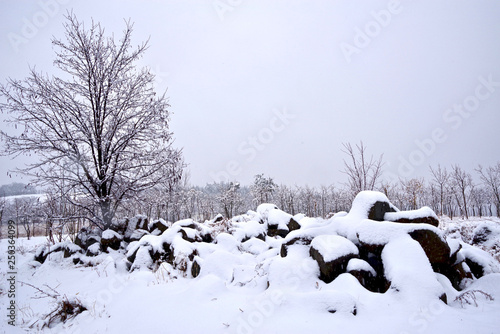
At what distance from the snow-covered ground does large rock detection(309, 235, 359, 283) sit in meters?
0.02

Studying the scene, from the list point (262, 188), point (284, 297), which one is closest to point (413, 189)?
point (262, 188)

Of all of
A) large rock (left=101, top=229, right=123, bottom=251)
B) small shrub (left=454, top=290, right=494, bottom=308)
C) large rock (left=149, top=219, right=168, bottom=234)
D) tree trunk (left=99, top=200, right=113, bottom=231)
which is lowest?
small shrub (left=454, top=290, right=494, bottom=308)

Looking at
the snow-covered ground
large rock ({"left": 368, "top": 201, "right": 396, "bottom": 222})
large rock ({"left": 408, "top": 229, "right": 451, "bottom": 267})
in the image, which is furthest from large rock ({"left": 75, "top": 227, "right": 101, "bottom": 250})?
large rock ({"left": 408, "top": 229, "right": 451, "bottom": 267})

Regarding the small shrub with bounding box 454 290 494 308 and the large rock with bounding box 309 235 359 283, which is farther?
the large rock with bounding box 309 235 359 283

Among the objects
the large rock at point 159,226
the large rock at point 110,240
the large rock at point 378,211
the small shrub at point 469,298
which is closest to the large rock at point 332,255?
the large rock at point 378,211

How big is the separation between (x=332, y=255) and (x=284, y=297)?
1.22m

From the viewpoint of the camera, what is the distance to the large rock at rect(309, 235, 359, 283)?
13.7ft

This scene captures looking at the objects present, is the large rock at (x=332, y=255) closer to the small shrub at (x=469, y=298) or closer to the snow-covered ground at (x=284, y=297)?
the snow-covered ground at (x=284, y=297)

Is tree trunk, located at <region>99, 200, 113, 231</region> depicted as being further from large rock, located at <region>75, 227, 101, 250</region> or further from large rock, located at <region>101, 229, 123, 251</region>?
large rock, located at <region>101, 229, 123, 251</region>

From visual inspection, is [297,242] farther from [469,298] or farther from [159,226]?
[159,226]

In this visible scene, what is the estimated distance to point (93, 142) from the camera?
27.2 ft

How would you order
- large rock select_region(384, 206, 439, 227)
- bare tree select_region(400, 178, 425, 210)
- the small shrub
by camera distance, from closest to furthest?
the small shrub
large rock select_region(384, 206, 439, 227)
bare tree select_region(400, 178, 425, 210)

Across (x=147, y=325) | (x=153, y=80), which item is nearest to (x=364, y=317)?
(x=147, y=325)

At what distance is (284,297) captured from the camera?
3516mm
